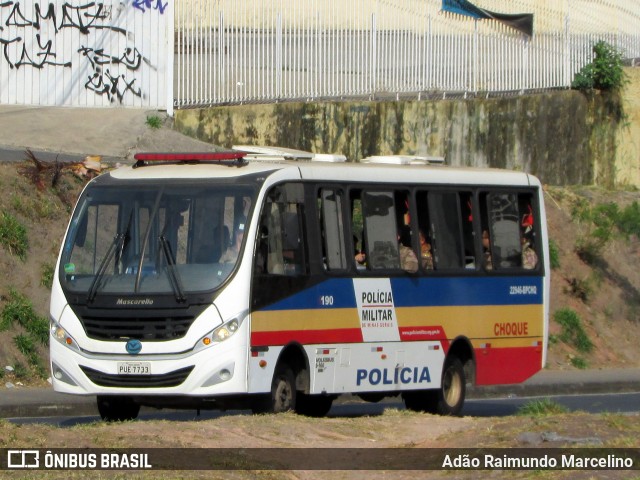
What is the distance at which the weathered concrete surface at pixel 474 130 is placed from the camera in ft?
83.8

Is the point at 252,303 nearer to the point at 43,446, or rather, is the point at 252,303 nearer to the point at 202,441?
the point at 202,441

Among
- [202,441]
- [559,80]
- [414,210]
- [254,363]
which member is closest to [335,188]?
[414,210]

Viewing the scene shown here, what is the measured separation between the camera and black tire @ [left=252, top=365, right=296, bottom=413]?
42.1ft

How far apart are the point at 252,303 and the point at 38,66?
13976 millimetres

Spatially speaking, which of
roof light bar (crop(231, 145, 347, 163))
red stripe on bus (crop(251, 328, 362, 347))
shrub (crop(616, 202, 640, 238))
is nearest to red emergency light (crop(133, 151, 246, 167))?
roof light bar (crop(231, 145, 347, 163))

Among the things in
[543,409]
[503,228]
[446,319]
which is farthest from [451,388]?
[543,409]

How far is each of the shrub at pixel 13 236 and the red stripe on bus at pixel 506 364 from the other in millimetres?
7264

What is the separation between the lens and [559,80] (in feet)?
97.0

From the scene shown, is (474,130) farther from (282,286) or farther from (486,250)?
(282,286)

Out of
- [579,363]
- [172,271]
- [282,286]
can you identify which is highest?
[172,271]

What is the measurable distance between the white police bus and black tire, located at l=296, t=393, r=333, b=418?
2cm

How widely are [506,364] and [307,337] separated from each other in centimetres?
368

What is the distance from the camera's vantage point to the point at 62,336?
13039 millimetres

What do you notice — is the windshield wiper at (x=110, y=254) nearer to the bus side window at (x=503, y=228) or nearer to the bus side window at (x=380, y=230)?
the bus side window at (x=380, y=230)
